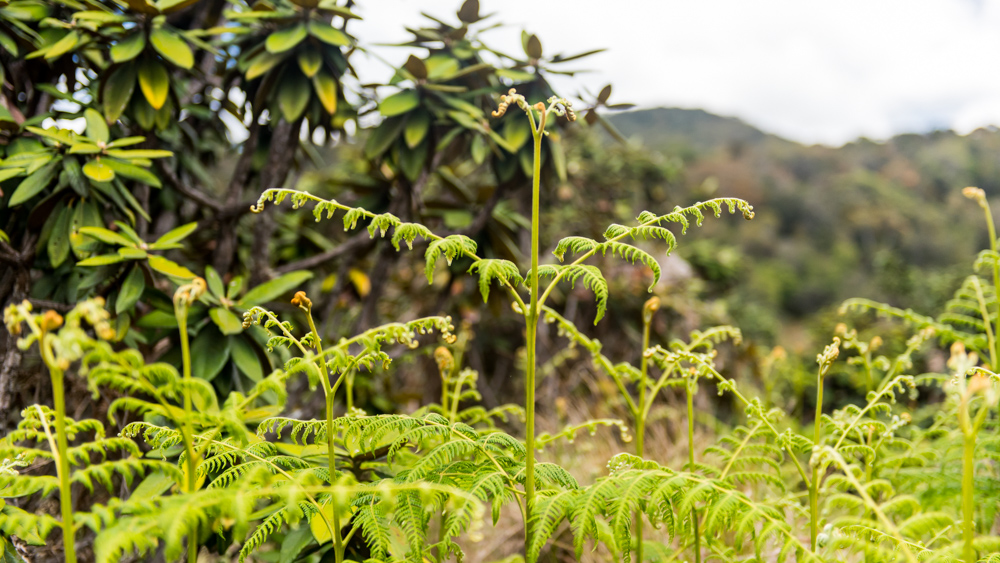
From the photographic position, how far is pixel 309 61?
5.98 ft

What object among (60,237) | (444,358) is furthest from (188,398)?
(60,237)

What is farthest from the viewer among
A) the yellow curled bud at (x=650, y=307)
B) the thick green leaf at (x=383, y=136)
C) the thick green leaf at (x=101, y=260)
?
the thick green leaf at (x=383, y=136)

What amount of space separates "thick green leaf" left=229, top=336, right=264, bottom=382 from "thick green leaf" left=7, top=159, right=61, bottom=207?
0.61 meters

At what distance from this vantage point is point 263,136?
6.95 ft

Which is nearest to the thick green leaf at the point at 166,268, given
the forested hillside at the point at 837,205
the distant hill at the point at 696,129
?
the forested hillside at the point at 837,205

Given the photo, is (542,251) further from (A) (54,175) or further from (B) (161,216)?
(A) (54,175)

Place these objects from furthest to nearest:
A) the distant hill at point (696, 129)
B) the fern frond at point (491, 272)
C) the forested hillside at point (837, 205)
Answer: the distant hill at point (696, 129)
the forested hillside at point (837, 205)
the fern frond at point (491, 272)

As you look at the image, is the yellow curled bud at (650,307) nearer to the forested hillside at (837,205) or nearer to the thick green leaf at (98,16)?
the thick green leaf at (98,16)

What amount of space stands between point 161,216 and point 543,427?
2516 mm

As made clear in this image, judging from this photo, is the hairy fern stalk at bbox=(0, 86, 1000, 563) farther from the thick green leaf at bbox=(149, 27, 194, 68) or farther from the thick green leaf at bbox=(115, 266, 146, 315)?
the thick green leaf at bbox=(149, 27, 194, 68)

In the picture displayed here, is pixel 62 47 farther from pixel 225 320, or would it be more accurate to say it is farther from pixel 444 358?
pixel 444 358

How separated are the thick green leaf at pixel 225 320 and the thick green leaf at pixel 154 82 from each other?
683 millimetres

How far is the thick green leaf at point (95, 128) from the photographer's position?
1.54 metres

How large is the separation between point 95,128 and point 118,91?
209 millimetres
